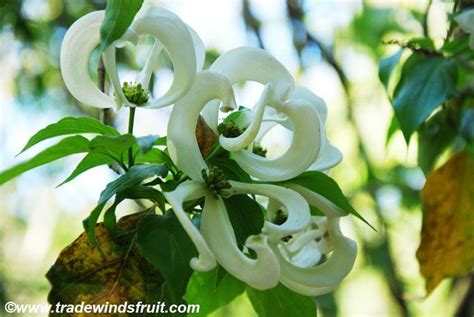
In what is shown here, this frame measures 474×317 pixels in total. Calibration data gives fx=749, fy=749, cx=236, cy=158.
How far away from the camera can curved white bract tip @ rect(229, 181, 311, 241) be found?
66 centimetres

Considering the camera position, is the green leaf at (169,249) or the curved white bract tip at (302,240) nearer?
the green leaf at (169,249)

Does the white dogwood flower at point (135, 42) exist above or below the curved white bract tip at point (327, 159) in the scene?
above

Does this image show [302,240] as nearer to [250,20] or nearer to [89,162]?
[89,162]

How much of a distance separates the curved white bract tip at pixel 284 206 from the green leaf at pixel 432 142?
22.5 inches

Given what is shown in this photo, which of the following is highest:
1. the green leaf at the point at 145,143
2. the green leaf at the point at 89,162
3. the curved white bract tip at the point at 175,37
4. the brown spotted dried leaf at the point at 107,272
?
the curved white bract tip at the point at 175,37

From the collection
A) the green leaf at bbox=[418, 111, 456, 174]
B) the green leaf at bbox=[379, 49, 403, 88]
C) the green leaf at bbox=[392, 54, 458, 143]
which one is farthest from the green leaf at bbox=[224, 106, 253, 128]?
the green leaf at bbox=[418, 111, 456, 174]

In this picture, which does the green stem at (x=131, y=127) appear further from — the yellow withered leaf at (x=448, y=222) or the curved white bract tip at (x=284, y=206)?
the yellow withered leaf at (x=448, y=222)

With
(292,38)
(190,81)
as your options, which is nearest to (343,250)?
(190,81)

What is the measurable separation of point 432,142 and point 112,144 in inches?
28.9

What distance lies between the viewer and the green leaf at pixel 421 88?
3.39 feet

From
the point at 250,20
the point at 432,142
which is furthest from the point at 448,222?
the point at 250,20

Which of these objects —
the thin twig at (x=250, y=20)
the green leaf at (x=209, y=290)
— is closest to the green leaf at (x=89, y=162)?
the green leaf at (x=209, y=290)

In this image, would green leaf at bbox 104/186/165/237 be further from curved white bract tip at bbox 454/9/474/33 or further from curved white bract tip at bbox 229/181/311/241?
curved white bract tip at bbox 454/9/474/33

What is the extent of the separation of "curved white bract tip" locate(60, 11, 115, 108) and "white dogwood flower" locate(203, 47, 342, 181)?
0.11 m
